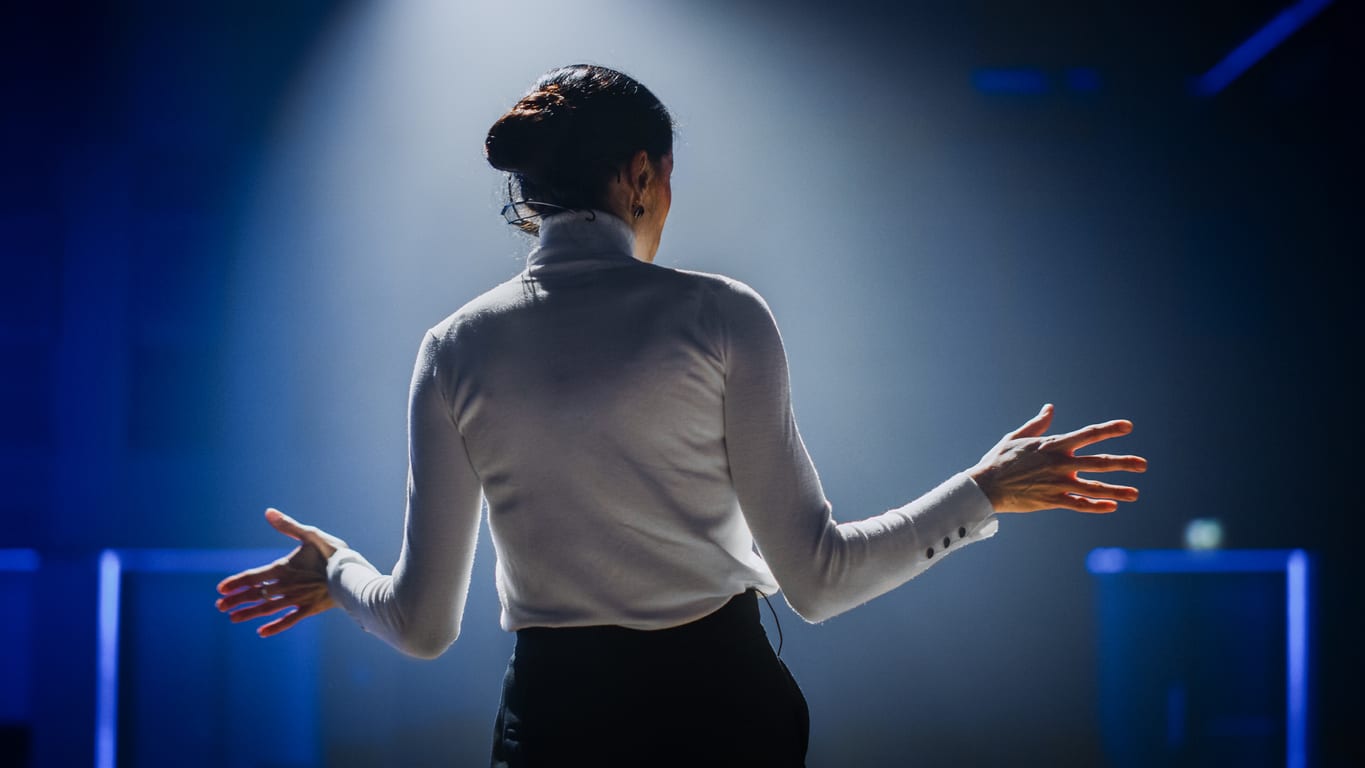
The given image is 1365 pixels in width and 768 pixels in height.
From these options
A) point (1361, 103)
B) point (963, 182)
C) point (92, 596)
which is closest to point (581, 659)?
point (963, 182)

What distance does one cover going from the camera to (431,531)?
776 millimetres

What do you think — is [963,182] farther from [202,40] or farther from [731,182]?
[202,40]

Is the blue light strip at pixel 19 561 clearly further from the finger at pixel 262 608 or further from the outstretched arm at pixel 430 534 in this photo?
the outstretched arm at pixel 430 534

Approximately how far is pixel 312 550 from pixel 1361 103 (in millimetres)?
2741

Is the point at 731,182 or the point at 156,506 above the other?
the point at 731,182

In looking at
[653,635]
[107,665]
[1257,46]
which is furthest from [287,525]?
[1257,46]

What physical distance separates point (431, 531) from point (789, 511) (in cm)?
30

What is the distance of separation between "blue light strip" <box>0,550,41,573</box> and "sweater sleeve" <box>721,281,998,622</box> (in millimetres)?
2334

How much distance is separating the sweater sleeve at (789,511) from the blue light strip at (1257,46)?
2.16 meters

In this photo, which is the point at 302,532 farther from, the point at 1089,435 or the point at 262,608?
the point at 1089,435

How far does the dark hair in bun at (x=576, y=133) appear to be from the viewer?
0.76m

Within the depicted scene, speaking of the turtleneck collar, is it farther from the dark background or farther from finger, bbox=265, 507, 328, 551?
the dark background

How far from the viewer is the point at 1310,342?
7.77 ft

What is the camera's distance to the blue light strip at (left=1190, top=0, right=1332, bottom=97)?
238 cm
